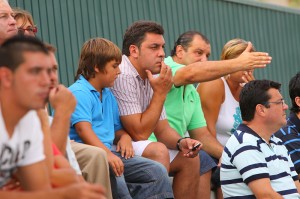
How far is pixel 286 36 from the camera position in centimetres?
1091

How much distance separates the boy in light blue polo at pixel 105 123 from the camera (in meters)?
4.80

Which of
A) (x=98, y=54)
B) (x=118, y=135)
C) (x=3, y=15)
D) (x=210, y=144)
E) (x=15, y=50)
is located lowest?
(x=210, y=144)

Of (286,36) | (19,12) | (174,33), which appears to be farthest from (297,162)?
(286,36)

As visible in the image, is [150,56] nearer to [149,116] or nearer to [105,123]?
[149,116]

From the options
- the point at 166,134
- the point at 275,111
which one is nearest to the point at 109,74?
the point at 166,134

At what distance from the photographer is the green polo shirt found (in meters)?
5.90

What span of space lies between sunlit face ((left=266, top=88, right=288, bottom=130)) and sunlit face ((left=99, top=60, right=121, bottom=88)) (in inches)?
40.8

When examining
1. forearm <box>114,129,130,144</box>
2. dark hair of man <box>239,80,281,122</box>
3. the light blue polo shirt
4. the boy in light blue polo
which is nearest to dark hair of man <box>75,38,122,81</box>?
the boy in light blue polo

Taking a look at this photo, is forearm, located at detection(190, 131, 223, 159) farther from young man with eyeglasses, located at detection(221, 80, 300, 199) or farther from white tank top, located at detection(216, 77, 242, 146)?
young man with eyeglasses, located at detection(221, 80, 300, 199)

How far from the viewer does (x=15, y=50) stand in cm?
301

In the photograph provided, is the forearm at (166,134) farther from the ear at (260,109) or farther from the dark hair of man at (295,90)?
the dark hair of man at (295,90)

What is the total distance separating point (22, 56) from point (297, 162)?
3.33 meters

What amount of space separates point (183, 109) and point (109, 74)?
3.56 ft

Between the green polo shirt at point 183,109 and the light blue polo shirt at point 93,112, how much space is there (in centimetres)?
87
